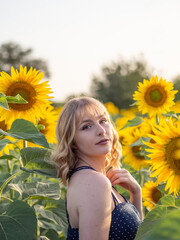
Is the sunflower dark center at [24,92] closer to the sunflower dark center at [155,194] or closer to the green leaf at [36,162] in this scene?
the green leaf at [36,162]

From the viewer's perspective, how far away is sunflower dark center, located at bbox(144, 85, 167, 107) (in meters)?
3.03

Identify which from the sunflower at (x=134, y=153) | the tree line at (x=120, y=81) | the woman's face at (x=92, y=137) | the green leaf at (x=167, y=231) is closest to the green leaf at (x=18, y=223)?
the woman's face at (x=92, y=137)

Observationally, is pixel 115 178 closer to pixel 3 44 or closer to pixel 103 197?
pixel 103 197

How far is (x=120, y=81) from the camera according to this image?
2634 cm

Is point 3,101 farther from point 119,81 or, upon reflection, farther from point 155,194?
point 119,81

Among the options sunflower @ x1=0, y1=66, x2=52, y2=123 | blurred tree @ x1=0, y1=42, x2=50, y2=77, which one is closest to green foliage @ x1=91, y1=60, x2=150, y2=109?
blurred tree @ x1=0, y1=42, x2=50, y2=77

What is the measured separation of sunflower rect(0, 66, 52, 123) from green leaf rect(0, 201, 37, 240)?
0.80 meters

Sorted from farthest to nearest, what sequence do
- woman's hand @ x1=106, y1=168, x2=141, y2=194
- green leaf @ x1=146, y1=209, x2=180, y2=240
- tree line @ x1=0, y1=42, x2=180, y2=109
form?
tree line @ x1=0, y1=42, x2=180, y2=109 < woman's hand @ x1=106, y1=168, x2=141, y2=194 < green leaf @ x1=146, y1=209, x2=180, y2=240

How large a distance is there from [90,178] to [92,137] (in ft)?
0.80

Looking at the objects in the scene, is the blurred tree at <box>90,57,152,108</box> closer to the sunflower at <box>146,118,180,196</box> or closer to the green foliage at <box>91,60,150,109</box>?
the green foliage at <box>91,60,150,109</box>

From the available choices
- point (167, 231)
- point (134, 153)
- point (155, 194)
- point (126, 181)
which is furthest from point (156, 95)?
Answer: point (167, 231)

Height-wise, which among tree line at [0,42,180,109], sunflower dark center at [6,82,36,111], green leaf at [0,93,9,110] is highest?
green leaf at [0,93,9,110]

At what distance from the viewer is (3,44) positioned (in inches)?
1599

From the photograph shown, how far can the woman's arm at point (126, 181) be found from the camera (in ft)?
6.50
